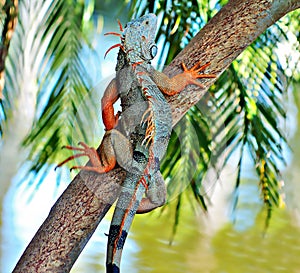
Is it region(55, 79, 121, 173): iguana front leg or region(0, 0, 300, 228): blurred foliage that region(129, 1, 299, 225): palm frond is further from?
region(55, 79, 121, 173): iguana front leg

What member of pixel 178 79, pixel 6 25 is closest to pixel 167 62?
pixel 6 25

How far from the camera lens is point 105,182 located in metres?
0.96

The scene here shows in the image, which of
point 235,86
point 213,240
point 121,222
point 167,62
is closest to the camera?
point 121,222

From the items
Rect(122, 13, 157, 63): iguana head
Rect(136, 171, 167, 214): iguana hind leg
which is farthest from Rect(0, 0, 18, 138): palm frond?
Rect(136, 171, 167, 214): iguana hind leg

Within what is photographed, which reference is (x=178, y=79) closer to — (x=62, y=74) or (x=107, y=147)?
(x=107, y=147)

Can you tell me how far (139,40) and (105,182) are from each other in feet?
0.73

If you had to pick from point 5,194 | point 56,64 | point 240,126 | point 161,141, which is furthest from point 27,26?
point 5,194

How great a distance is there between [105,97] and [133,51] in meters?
0.08

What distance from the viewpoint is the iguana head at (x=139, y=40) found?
3.10ft

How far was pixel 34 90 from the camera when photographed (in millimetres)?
1683

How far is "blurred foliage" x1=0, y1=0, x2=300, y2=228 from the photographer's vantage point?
4.98 ft

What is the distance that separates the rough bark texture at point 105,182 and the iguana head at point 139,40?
8 centimetres

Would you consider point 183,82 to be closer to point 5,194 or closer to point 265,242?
point 265,242

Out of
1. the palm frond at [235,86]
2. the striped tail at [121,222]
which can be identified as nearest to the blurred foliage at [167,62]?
the palm frond at [235,86]
